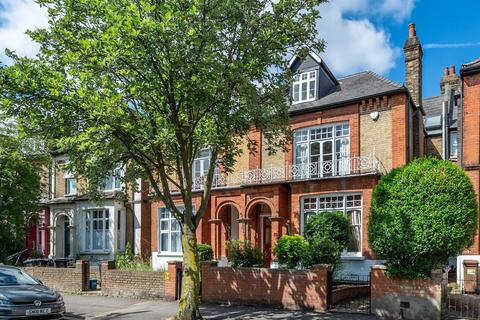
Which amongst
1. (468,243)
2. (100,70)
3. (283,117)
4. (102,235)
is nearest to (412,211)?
(468,243)

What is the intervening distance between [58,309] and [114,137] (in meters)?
4.45

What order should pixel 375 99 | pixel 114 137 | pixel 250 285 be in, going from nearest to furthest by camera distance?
pixel 114 137, pixel 250 285, pixel 375 99

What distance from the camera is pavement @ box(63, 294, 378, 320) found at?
1250cm

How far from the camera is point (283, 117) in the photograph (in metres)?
12.8

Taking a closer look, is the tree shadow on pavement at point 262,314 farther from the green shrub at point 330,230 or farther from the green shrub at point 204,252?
the green shrub at point 204,252

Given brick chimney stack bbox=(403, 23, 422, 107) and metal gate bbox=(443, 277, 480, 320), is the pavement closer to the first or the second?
metal gate bbox=(443, 277, 480, 320)

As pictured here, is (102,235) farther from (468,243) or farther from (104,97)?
(468,243)

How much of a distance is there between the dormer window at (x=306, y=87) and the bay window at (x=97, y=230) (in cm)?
1314

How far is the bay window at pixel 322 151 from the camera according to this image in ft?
70.7

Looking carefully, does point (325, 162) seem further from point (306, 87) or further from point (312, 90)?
point (306, 87)

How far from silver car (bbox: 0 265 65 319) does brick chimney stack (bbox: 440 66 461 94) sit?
27.7 meters

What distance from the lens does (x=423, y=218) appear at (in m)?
11.4

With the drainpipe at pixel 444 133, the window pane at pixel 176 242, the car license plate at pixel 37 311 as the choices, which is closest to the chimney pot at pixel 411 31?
the drainpipe at pixel 444 133

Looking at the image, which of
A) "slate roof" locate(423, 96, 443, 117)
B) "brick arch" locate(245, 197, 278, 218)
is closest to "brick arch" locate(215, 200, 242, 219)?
"brick arch" locate(245, 197, 278, 218)
